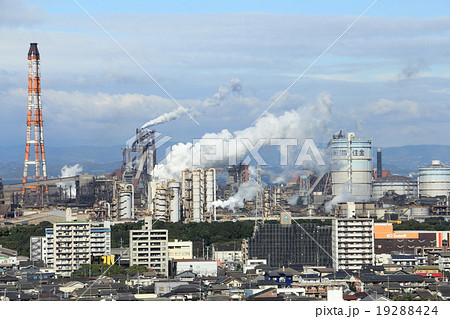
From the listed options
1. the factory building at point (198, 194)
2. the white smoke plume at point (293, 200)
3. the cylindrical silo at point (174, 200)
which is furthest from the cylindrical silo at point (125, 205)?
the white smoke plume at point (293, 200)

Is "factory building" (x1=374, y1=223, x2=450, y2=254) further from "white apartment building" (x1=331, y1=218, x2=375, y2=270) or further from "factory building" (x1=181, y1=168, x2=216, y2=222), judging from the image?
"factory building" (x1=181, y1=168, x2=216, y2=222)

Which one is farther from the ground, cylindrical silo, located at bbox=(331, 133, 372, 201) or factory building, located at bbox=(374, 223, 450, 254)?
cylindrical silo, located at bbox=(331, 133, 372, 201)

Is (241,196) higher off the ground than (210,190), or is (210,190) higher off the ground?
(210,190)

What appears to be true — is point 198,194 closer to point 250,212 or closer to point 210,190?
point 210,190

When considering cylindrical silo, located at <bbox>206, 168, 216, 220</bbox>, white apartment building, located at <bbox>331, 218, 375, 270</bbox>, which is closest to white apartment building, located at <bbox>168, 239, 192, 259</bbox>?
white apartment building, located at <bbox>331, 218, 375, 270</bbox>

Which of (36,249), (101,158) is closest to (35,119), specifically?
(101,158)
